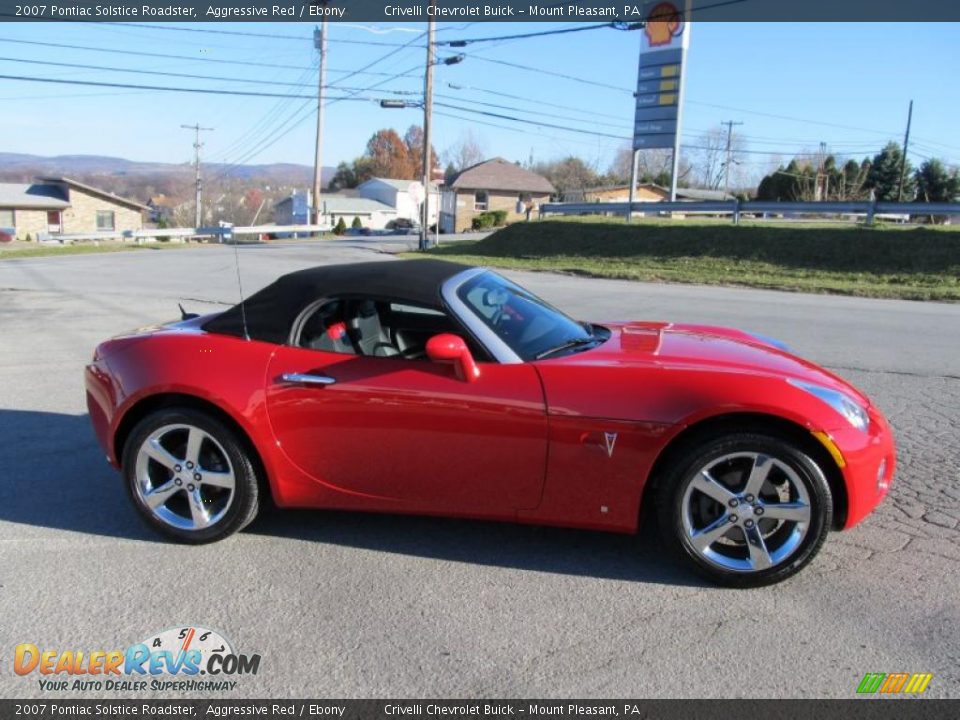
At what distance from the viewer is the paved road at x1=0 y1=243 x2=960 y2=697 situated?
284 cm

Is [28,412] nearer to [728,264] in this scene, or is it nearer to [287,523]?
[287,523]

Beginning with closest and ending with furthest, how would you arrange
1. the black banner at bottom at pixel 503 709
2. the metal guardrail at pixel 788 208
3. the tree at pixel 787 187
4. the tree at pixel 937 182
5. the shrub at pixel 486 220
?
the black banner at bottom at pixel 503 709, the metal guardrail at pixel 788 208, the tree at pixel 787 187, the tree at pixel 937 182, the shrub at pixel 486 220

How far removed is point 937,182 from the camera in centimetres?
4806

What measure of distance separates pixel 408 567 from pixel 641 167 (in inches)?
3651

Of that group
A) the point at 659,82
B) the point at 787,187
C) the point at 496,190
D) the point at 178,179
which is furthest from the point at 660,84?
the point at 178,179

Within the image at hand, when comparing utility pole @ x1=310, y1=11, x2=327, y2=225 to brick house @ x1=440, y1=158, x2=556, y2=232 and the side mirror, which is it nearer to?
brick house @ x1=440, y1=158, x2=556, y2=232

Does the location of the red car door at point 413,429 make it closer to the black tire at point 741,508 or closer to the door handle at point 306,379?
the door handle at point 306,379

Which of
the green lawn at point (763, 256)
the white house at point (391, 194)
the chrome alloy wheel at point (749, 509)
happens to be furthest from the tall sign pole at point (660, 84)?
the white house at point (391, 194)

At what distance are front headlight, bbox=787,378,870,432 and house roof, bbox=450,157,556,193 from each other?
6878 cm

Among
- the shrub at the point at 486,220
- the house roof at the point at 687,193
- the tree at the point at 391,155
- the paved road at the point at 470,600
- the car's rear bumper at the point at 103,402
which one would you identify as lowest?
the paved road at the point at 470,600

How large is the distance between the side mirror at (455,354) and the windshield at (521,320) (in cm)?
29

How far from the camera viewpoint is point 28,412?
6.18 metres

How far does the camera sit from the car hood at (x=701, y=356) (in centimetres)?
360

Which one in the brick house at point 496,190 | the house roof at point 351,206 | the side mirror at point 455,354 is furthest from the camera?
the house roof at point 351,206
